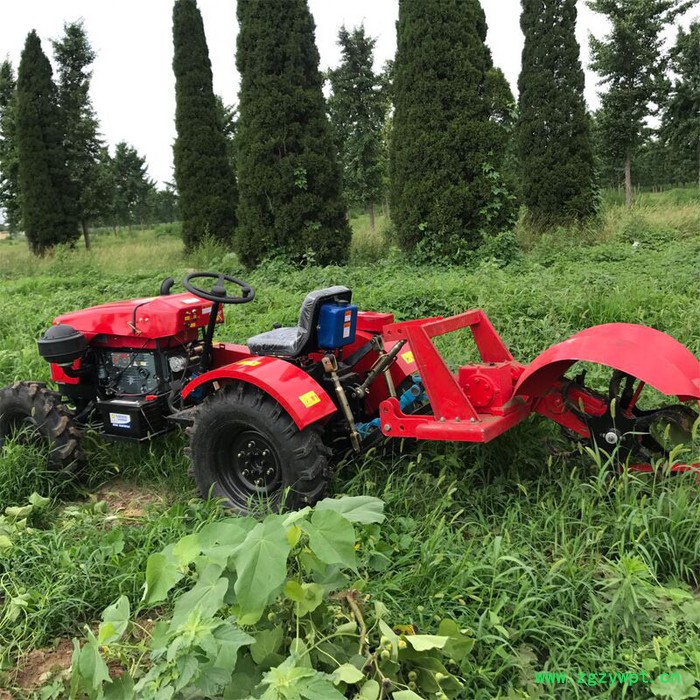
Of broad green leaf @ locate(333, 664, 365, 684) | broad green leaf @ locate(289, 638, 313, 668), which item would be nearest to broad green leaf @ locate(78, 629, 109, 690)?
broad green leaf @ locate(289, 638, 313, 668)

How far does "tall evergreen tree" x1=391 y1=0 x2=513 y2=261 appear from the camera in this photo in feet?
30.8

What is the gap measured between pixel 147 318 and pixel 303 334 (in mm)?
1119

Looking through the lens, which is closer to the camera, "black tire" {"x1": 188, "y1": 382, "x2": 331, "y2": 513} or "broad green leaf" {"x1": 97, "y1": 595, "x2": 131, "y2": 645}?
"broad green leaf" {"x1": 97, "y1": 595, "x2": 131, "y2": 645}

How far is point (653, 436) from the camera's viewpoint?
272 centimetres

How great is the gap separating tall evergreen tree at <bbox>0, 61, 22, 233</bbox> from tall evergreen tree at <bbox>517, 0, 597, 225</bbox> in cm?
1541

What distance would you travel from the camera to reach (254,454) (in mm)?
3164

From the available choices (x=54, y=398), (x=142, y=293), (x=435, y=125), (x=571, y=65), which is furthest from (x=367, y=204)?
(x=54, y=398)

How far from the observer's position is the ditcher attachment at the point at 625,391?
2.55 m

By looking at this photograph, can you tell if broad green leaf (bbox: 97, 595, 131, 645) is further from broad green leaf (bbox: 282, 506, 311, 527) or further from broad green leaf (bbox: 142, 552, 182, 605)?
broad green leaf (bbox: 282, 506, 311, 527)

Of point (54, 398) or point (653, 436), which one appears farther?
point (54, 398)

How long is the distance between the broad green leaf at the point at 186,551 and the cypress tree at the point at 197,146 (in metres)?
13.8

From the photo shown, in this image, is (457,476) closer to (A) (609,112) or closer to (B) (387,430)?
(B) (387,430)

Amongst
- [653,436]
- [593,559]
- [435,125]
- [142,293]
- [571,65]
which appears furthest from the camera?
[571,65]

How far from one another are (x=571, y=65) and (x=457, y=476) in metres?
13.2
